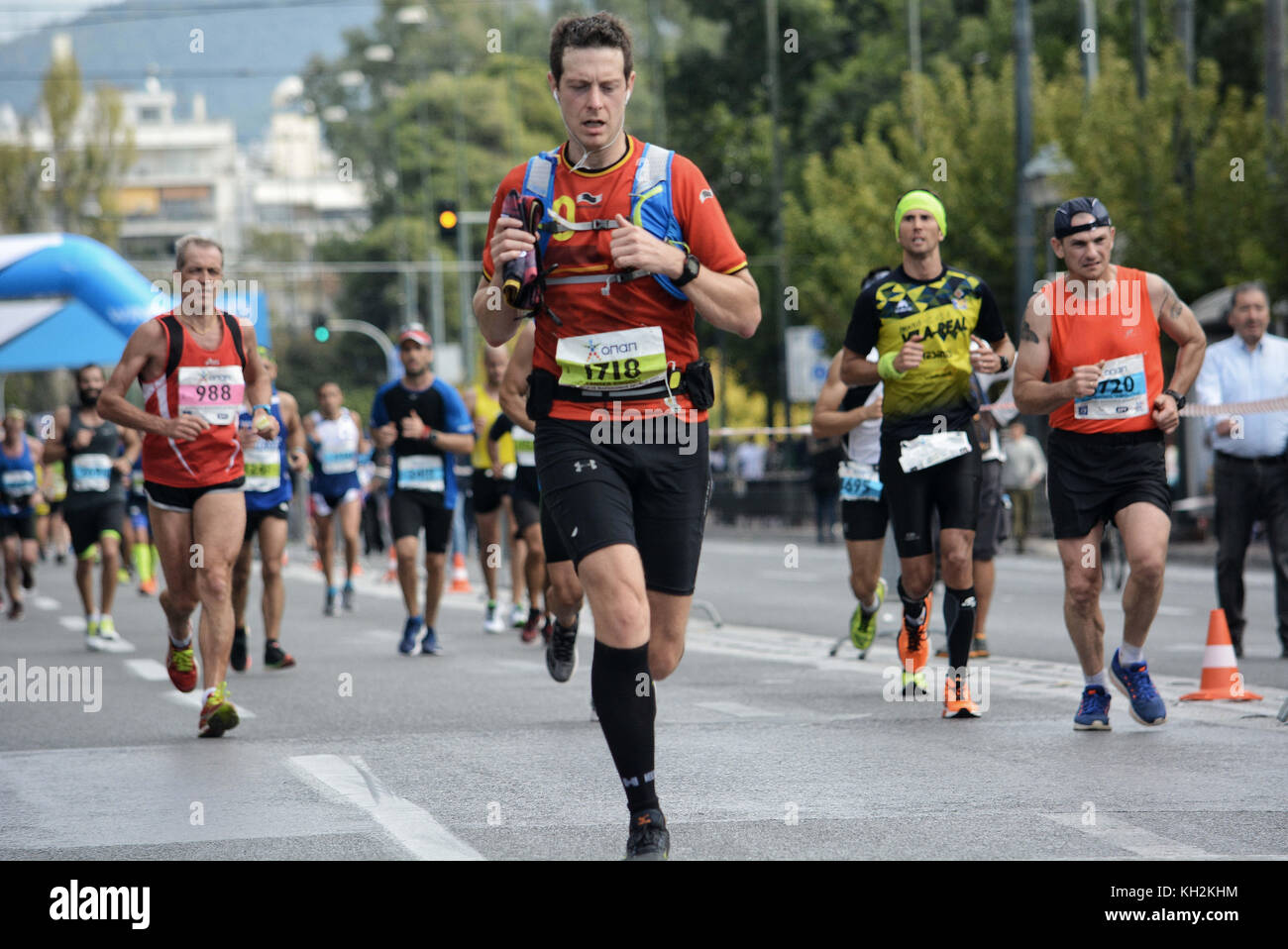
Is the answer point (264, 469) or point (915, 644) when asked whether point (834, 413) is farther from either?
point (264, 469)

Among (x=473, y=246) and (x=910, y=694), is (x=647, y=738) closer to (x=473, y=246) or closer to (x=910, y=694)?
(x=910, y=694)

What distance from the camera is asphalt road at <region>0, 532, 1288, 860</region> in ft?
20.3

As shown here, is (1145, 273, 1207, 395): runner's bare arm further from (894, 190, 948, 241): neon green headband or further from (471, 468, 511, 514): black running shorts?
(471, 468, 511, 514): black running shorts

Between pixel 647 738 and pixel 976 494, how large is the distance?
387 cm

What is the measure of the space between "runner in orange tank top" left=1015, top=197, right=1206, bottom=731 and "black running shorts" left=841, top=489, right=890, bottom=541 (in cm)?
259

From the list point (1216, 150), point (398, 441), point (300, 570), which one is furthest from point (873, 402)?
point (300, 570)

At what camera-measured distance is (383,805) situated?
275 inches

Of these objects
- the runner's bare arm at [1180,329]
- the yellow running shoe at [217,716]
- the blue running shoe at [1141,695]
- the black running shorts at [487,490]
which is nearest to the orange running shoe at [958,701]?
the blue running shoe at [1141,695]

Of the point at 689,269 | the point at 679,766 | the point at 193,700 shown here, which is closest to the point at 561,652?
the point at 193,700

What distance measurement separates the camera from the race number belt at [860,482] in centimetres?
1120

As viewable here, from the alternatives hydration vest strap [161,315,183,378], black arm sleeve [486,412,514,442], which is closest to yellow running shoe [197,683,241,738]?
hydration vest strap [161,315,183,378]

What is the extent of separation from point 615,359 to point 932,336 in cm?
366

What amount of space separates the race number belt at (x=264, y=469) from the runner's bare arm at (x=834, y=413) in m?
4.00

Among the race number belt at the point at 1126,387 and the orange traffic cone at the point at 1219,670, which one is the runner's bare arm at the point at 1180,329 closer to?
the race number belt at the point at 1126,387
